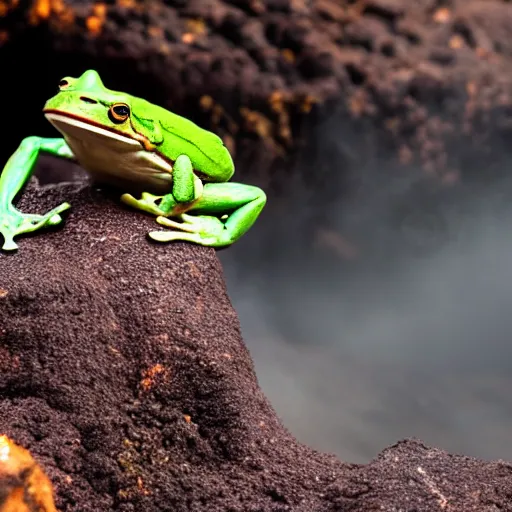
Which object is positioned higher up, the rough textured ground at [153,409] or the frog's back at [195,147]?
the frog's back at [195,147]

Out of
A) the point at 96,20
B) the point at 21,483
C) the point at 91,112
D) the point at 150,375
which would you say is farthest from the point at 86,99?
the point at 96,20

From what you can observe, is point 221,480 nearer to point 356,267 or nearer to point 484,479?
point 484,479

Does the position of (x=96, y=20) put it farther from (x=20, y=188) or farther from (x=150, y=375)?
(x=150, y=375)

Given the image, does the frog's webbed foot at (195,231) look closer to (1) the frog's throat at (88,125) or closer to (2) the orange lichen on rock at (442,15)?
(1) the frog's throat at (88,125)

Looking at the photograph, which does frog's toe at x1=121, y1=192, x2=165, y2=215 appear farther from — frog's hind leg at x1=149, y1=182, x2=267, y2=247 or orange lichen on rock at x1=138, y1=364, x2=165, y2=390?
orange lichen on rock at x1=138, y1=364, x2=165, y2=390

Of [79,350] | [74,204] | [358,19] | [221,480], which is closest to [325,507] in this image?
[221,480]

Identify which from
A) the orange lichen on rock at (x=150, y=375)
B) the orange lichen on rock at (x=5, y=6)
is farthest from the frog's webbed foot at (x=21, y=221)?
the orange lichen on rock at (x=5, y=6)

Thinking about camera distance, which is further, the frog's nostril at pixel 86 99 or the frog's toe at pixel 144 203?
the frog's toe at pixel 144 203
